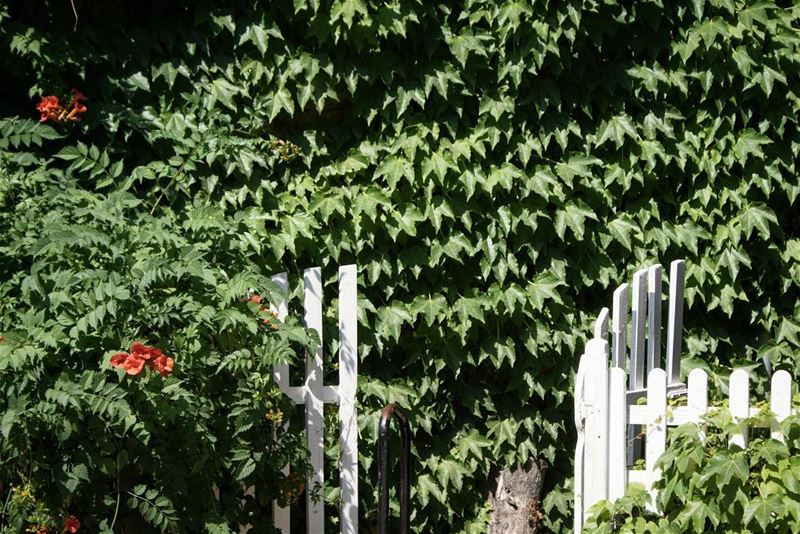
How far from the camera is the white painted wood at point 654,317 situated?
4215 millimetres

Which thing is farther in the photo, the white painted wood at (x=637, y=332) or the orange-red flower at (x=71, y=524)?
the white painted wood at (x=637, y=332)

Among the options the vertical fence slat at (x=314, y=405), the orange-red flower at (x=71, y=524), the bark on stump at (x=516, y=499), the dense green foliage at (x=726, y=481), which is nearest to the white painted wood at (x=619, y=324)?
the dense green foliage at (x=726, y=481)

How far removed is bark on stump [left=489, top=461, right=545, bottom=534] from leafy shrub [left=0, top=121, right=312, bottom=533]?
112 cm

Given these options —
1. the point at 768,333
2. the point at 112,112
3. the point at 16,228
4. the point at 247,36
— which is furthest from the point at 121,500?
→ the point at 768,333

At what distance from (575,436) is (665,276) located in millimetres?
803

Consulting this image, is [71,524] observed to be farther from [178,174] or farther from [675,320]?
[675,320]

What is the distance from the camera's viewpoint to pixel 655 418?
11.8 feet

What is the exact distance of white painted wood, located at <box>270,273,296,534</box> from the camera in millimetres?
3918

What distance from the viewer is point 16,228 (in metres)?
3.60

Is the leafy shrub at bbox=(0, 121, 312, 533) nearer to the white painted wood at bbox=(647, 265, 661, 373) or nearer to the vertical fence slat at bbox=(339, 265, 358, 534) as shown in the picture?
the vertical fence slat at bbox=(339, 265, 358, 534)

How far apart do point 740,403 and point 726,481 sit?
274 mm

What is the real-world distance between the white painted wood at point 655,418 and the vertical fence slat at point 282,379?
1.33m

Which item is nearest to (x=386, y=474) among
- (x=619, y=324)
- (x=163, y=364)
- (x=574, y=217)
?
(x=163, y=364)

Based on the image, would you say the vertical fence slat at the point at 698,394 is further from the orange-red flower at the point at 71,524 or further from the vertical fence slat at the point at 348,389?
the orange-red flower at the point at 71,524
